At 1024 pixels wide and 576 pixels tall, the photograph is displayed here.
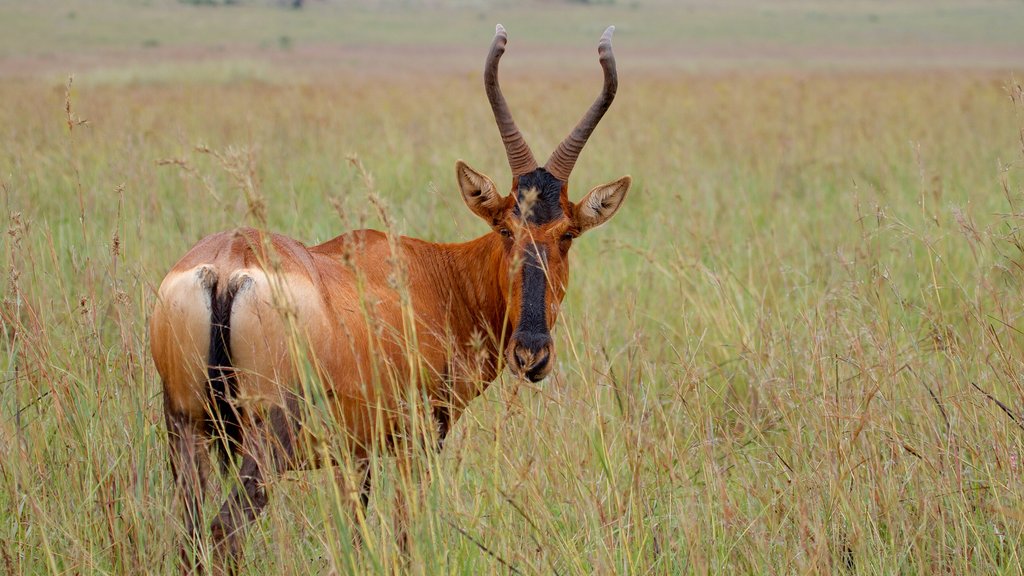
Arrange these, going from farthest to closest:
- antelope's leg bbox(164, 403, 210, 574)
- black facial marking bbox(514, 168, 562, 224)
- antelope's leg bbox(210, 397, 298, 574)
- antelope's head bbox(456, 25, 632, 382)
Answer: black facial marking bbox(514, 168, 562, 224)
antelope's head bbox(456, 25, 632, 382)
antelope's leg bbox(164, 403, 210, 574)
antelope's leg bbox(210, 397, 298, 574)

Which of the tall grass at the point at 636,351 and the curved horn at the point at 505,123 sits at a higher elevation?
the curved horn at the point at 505,123

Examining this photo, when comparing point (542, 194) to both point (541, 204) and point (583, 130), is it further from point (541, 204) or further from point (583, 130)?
point (583, 130)

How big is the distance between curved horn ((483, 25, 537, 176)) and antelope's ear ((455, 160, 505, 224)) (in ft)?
0.44

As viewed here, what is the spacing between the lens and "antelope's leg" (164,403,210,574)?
3.20m

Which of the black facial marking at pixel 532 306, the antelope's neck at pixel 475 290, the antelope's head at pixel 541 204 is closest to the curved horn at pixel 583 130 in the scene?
the antelope's head at pixel 541 204

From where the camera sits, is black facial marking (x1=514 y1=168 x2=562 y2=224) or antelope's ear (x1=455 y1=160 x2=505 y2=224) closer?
black facial marking (x1=514 y1=168 x2=562 y2=224)

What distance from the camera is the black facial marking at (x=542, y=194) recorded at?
165 inches

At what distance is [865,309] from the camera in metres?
5.42

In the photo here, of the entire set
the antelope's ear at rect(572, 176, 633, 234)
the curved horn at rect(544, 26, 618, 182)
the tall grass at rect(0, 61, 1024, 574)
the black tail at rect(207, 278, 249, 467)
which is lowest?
the tall grass at rect(0, 61, 1024, 574)

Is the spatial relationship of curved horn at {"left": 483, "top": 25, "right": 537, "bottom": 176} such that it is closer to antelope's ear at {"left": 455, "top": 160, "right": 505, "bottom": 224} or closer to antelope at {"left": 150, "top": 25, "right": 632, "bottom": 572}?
antelope at {"left": 150, "top": 25, "right": 632, "bottom": 572}

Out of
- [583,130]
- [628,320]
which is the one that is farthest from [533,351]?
[583,130]

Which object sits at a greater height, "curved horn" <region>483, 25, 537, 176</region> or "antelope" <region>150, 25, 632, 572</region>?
"curved horn" <region>483, 25, 537, 176</region>

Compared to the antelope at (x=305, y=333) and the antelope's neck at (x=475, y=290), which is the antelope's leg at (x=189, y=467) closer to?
the antelope at (x=305, y=333)

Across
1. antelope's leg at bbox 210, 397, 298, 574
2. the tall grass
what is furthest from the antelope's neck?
antelope's leg at bbox 210, 397, 298, 574
